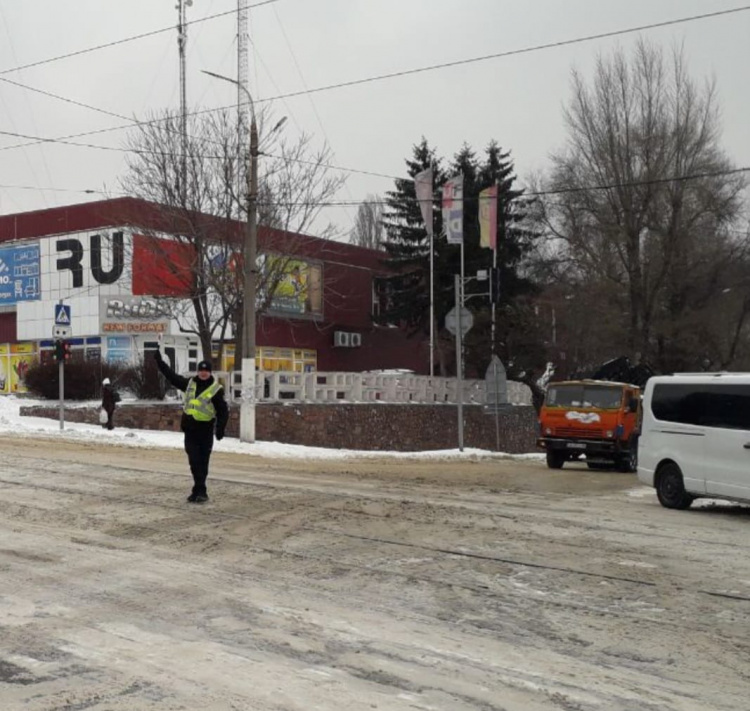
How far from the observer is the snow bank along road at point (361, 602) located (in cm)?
558

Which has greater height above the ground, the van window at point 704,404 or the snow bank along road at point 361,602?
the van window at point 704,404

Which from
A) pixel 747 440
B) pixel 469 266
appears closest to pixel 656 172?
pixel 469 266

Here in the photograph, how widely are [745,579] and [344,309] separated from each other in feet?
143

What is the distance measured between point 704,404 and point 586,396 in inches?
421

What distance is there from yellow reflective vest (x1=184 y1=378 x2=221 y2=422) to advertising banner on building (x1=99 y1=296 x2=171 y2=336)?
2643 cm

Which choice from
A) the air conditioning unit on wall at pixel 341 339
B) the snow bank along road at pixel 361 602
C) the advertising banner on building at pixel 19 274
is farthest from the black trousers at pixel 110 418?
the air conditioning unit on wall at pixel 341 339

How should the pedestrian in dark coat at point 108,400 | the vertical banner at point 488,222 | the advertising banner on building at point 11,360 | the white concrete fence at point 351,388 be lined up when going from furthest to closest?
the advertising banner on building at point 11,360
the vertical banner at point 488,222
the white concrete fence at point 351,388
the pedestrian in dark coat at point 108,400

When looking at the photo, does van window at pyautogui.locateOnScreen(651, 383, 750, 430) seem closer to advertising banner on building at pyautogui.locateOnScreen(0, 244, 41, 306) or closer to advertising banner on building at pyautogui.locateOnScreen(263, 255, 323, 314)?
advertising banner on building at pyautogui.locateOnScreen(263, 255, 323, 314)

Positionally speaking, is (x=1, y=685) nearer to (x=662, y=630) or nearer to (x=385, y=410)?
(x=662, y=630)

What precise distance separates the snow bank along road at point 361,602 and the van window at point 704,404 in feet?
4.35

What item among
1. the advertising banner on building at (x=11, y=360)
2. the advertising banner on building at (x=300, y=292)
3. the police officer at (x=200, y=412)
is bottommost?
the police officer at (x=200, y=412)

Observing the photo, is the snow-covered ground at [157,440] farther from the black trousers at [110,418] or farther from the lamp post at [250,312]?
the lamp post at [250,312]

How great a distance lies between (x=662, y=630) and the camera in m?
7.00

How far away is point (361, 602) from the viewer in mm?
7711
